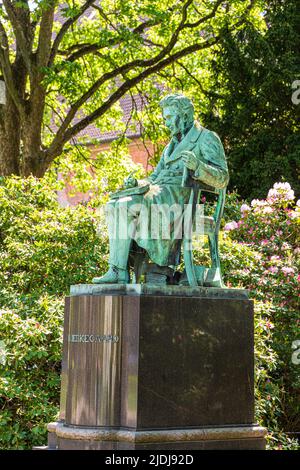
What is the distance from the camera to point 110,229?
7.25 m

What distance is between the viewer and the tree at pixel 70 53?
53.3ft

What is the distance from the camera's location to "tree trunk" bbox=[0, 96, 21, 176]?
16.8 meters

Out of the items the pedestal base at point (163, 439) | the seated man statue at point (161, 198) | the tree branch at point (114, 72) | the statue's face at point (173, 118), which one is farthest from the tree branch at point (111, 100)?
the pedestal base at point (163, 439)

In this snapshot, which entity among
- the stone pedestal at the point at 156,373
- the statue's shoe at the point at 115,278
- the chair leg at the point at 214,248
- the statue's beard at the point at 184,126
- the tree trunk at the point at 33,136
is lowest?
the stone pedestal at the point at 156,373

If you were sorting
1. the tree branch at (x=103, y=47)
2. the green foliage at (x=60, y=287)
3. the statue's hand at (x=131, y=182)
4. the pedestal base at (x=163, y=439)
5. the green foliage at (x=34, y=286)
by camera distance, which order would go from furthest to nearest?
the tree branch at (x=103, y=47)
the green foliage at (x=60, y=287)
the green foliage at (x=34, y=286)
the statue's hand at (x=131, y=182)
the pedestal base at (x=163, y=439)

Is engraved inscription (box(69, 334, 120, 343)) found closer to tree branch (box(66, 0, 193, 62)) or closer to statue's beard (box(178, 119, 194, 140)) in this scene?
statue's beard (box(178, 119, 194, 140))

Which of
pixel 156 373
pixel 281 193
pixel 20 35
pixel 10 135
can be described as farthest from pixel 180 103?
pixel 10 135

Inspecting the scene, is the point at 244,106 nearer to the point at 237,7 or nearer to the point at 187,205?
the point at 237,7

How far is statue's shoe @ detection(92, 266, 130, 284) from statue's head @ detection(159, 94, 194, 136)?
129 cm

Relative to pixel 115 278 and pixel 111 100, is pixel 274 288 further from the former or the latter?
pixel 111 100

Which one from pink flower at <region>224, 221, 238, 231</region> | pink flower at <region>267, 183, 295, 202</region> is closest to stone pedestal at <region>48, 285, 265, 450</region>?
pink flower at <region>224, 221, 238, 231</region>

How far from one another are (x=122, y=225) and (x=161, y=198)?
378mm

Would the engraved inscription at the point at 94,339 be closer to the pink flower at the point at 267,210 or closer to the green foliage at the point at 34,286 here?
the green foliage at the point at 34,286

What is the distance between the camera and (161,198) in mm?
7207
